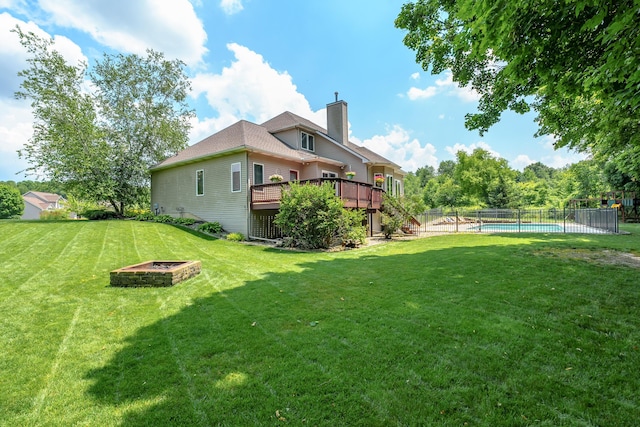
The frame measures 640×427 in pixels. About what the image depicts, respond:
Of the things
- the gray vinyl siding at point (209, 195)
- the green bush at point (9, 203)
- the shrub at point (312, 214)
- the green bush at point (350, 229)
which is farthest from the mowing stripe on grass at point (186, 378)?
the green bush at point (9, 203)

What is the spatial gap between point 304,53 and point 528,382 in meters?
18.8

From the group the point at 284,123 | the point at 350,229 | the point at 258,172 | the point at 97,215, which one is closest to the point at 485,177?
the point at 284,123

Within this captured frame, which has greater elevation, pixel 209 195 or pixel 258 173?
pixel 258 173

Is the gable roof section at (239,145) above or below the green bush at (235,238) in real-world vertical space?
above

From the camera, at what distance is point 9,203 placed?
42094 mm

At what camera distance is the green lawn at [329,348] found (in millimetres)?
2277

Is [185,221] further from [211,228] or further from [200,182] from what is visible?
[211,228]

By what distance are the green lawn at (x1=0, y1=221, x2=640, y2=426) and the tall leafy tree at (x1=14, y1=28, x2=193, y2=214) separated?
14148 millimetres

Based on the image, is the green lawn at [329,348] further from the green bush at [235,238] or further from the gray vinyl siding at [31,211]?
the gray vinyl siding at [31,211]

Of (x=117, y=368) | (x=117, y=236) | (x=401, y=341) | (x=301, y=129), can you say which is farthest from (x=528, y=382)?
(x=301, y=129)

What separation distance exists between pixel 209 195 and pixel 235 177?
235 cm

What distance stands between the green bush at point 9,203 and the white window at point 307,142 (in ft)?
165

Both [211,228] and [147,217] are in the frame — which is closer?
[211,228]

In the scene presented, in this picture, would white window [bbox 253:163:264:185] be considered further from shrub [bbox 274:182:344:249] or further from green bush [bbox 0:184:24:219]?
green bush [bbox 0:184:24:219]
